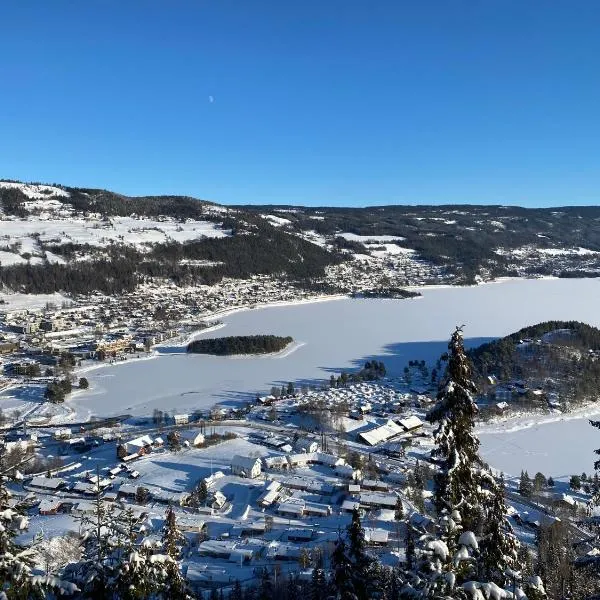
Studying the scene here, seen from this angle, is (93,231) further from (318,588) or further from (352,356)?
(318,588)

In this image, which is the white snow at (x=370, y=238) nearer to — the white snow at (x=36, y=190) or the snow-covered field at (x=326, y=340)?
the snow-covered field at (x=326, y=340)

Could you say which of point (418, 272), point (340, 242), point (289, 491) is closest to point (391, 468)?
point (289, 491)

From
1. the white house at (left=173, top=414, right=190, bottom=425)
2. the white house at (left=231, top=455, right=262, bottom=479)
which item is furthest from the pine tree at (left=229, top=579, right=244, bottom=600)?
the white house at (left=173, top=414, right=190, bottom=425)

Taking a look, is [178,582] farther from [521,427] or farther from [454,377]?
[521,427]

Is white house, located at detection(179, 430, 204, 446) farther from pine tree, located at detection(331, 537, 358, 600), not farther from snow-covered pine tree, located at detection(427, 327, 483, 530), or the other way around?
snow-covered pine tree, located at detection(427, 327, 483, 530)

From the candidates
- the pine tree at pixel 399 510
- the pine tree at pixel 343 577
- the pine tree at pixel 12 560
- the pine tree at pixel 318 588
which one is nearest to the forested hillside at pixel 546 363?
the pine tree at pixel 399 510
